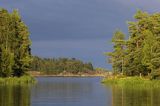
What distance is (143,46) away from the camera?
318 ft

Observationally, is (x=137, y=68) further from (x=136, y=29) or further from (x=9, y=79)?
(x=9, y=79)

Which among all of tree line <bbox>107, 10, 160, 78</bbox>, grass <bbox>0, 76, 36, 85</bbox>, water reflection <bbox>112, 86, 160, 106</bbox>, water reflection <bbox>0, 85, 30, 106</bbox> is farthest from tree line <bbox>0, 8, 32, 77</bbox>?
water reflection <bbox>112, 86, 160, 106</bbox>

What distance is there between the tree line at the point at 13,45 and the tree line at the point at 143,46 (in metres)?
20.3

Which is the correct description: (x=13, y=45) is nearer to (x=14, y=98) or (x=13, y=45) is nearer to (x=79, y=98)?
(x=79, y=98)

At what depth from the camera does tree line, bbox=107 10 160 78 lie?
89312 millimetres

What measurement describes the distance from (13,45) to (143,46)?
24481 mm

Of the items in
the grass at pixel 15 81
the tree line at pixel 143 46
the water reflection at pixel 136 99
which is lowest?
the water reflection at pixel 136 99

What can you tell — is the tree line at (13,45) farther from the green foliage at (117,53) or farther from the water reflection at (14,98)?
the water reflection at (14,98)

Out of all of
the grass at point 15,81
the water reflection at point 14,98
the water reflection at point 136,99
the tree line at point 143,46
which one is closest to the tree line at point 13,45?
the grass at point 15,81

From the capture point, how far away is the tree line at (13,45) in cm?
9231

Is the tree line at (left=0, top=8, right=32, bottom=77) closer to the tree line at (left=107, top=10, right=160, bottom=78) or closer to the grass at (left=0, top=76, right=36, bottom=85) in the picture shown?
the grass at (left=0, top=76, right=36, bottom=85)

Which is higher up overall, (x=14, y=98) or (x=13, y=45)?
(x=13, y=45)

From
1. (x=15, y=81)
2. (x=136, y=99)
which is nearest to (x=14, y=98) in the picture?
(x=136, y=99)

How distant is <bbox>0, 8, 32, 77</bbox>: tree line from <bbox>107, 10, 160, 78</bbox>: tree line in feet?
66.5
